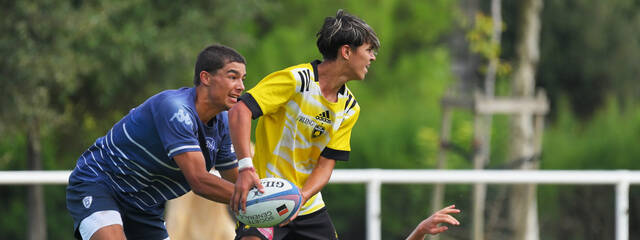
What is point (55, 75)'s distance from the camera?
416 inches

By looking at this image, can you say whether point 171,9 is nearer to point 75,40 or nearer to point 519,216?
point 75,40

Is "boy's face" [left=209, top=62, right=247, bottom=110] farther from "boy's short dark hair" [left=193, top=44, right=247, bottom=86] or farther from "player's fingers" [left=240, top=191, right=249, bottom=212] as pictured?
"player's fingers" [left=240, top=191, right=249, bottom=212]

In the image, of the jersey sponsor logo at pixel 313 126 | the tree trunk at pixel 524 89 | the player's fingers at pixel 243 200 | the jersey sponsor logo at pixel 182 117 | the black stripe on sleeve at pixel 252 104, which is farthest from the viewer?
the tree trunk at pixel 524 89

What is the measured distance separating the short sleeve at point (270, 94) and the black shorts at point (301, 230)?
0.59 metres

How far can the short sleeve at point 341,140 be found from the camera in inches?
190

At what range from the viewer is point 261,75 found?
56.4 ft

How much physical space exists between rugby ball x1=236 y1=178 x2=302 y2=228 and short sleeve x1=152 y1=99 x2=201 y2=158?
336 millimetres

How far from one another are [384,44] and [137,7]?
811 cm

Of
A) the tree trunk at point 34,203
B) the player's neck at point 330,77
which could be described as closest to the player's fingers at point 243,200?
the player's neck at point 330,77

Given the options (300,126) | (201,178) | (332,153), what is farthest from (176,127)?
(332,153)

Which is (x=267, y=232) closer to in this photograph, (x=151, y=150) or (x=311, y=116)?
(x=311, y=116)

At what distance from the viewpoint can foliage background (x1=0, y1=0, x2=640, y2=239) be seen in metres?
10.8

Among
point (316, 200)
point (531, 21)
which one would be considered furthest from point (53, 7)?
point (316, 200)

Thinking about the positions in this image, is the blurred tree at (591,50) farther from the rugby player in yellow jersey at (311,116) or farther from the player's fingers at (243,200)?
the player's fingers at (243,200)
